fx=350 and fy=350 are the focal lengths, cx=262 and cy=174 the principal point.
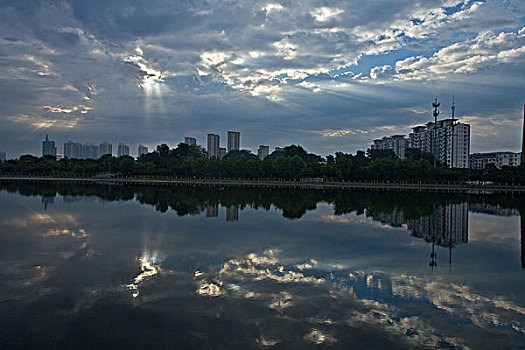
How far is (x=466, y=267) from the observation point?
32.9 ft

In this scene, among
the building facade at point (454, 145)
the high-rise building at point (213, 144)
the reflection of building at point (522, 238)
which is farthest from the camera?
the high-rise building at point (213, 144)

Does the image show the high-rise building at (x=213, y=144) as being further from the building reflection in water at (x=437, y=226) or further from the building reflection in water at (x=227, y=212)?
the building reflection in water at (x=437, y=226)

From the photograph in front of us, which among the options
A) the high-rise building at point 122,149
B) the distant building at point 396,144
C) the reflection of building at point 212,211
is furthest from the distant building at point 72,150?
the reflection of building at point 212,211

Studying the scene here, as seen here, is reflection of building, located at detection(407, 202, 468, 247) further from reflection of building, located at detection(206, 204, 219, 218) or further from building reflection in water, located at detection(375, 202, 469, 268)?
reflection of building, located at detection(206, 204, 219, 218)

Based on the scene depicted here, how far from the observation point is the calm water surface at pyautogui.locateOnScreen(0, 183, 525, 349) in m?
5.74

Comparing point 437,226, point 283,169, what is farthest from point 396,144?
point 437,226

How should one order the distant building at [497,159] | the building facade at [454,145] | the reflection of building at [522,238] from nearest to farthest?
the reflection of building at [522,238] < the building facade at [454,145] < the distant building at [497,159]

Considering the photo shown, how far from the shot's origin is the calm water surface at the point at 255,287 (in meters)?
5.74

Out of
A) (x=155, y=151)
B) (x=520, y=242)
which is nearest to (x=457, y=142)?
(x=155, y=151)

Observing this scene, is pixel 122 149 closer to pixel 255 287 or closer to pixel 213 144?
pixel 213 144

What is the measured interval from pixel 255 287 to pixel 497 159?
515 feet

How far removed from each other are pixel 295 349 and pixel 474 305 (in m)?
4.33

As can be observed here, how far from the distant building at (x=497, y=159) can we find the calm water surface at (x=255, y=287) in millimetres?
142703

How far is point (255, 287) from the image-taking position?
7863 mm
